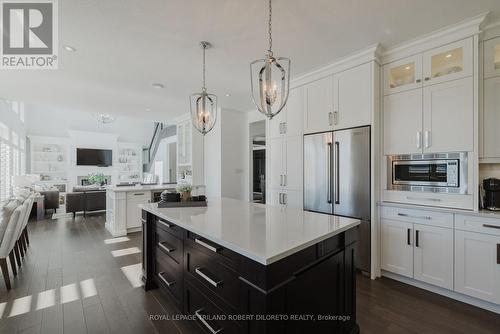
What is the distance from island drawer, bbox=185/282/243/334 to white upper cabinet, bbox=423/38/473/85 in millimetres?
3069

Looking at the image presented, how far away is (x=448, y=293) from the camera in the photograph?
234 centimetres

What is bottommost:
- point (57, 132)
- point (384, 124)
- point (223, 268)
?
point (223, 268)

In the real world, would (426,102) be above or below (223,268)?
above

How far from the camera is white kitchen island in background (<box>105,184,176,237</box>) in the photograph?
14.7ft

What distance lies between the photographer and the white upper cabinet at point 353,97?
2.78 metres

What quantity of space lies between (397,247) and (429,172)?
94cm

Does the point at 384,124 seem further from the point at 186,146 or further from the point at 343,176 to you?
the point at 186,146

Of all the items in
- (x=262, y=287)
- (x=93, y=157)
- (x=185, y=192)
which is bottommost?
(x=262, y=287)

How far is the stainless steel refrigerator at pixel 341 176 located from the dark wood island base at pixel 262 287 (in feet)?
3.89

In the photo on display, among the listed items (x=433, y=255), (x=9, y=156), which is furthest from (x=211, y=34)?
(x=9, y=156)

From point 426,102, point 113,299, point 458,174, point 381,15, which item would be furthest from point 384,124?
point 113,299

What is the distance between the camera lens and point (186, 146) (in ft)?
20.4

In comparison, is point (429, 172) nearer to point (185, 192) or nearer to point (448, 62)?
point (448, 62)

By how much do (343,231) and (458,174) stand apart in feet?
5.63
